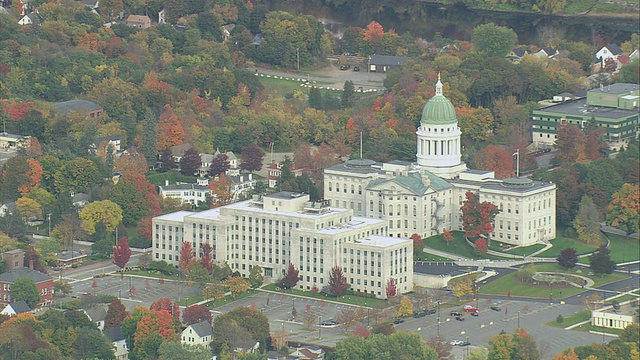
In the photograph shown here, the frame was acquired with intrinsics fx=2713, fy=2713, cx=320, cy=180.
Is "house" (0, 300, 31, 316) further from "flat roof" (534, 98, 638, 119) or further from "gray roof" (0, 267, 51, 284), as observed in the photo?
"flat roof" (534, 98, 638, 119)

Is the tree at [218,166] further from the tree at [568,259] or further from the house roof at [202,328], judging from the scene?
the house roof at [202,328]

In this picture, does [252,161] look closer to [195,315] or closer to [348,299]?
[348,299]

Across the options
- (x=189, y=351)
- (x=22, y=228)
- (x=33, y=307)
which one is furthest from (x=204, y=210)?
(x=189, y=351)

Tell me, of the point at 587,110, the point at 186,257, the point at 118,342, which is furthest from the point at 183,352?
the point at 587,110

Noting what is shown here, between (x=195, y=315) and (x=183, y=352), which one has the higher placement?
(x=195, y=315)

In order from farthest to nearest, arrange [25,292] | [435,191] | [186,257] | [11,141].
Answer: [11,141]
[435,191]
[186,257]
[25,292]

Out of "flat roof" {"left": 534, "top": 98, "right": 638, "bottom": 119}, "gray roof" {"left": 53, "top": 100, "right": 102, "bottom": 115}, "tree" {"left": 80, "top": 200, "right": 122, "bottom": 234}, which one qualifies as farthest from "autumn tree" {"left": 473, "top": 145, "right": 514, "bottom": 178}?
"gray roof" {"left": 53, "top": 100, "right": 102, "bottom": 115}

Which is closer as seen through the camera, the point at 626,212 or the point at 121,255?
the point at 121,255

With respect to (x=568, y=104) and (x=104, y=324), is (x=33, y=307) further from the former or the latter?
(x=568, y=104)
